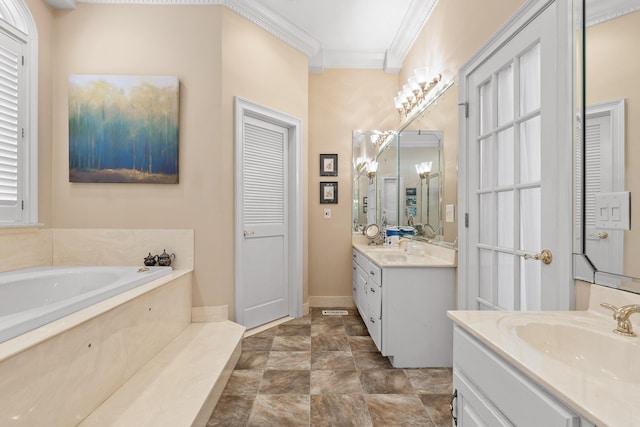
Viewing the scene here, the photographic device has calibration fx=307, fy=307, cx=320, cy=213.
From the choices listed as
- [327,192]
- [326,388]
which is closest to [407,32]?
[327,192]

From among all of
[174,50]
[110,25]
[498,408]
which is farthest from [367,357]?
[110,25]

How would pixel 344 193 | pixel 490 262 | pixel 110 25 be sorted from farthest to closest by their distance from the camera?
pixel 344 193 → pixel 110 25 → pixel 490 262

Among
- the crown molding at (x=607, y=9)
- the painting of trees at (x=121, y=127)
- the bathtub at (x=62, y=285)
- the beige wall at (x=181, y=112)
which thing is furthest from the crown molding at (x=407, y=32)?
the bathtub at (x=62, y=285)

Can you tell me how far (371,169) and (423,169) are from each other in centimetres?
92

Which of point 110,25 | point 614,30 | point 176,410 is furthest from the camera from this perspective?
point 110,25

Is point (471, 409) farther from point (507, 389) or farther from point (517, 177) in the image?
point (517, 177)

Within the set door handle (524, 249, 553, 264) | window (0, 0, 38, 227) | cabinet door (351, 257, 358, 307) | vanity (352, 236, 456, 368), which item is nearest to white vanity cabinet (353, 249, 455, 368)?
vanity (352, 236, 456, 368)

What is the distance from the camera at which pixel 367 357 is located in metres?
2.42

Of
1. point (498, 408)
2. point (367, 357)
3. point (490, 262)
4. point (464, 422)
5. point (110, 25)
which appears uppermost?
point (110, 25)

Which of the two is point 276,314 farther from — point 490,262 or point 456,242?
point 490,262

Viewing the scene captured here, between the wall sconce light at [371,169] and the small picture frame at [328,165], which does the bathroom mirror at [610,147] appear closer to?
the wall sconce light at [371,169]

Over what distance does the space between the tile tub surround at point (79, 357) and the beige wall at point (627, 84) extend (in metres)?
2.07

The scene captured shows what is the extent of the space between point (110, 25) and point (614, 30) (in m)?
3.34

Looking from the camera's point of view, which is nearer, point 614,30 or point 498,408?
point 498,408
